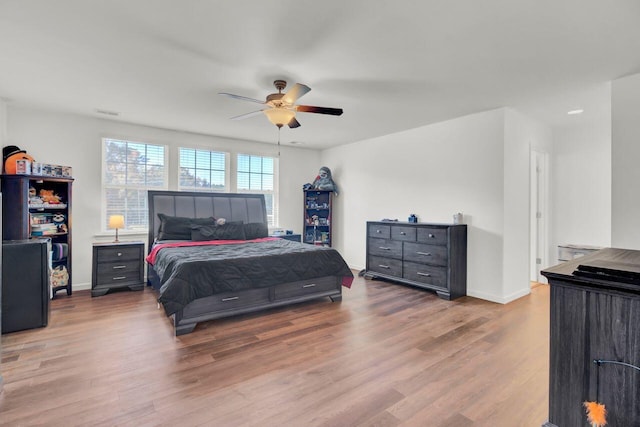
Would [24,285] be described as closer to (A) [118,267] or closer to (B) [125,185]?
(A) [118,267]

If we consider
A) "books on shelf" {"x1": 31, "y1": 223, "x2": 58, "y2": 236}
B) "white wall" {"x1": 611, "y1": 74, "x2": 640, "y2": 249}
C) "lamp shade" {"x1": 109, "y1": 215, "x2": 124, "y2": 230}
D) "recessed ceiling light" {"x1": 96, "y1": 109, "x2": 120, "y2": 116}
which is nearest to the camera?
"white wall" {"x1": 611, "y1": 74, "x2": 640, "y2": 249}

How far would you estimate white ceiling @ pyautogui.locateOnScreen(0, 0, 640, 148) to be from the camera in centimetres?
202

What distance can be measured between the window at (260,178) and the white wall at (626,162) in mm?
5099

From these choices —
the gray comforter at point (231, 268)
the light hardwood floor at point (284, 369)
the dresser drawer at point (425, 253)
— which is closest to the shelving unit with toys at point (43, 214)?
the light hardwood floor at point (284, 369)

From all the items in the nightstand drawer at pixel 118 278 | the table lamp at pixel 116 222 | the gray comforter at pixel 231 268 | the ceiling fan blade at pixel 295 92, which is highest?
the ceiling fan blade at pixel 295 92

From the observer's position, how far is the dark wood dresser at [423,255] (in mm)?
4152

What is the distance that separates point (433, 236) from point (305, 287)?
1929mm

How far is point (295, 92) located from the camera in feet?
9.16

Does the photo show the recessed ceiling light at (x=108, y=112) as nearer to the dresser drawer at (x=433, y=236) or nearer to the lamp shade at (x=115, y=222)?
the lamp shade at (x=115, y=222)

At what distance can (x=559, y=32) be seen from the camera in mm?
2238

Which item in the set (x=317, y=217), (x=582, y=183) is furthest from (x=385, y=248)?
(x=582, y=183)

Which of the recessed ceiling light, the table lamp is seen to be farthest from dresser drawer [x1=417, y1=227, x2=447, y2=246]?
the recessed ceiling light

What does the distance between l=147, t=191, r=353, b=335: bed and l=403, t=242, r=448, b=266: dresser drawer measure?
1.13 metres

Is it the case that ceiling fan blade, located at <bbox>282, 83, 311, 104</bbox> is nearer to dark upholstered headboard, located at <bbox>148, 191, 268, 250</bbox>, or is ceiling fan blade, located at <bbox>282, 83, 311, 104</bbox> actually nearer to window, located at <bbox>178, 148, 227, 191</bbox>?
dark upholstered headboard, located at <bbox>148, 191, 268, 250</bbox>
